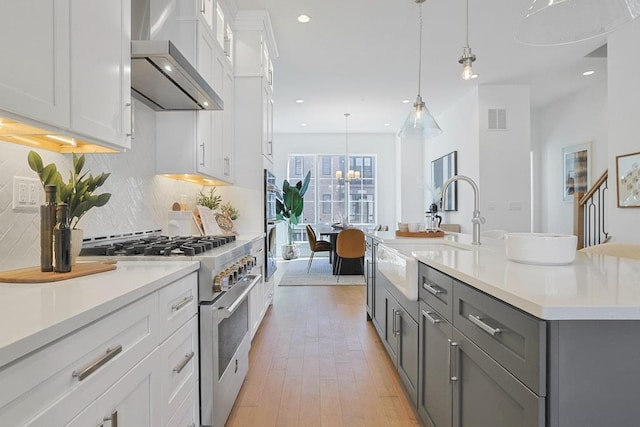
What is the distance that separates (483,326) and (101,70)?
166 cm

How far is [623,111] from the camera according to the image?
12.3ft

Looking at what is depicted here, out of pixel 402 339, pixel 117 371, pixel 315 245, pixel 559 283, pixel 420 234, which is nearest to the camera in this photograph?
pixel 117 371

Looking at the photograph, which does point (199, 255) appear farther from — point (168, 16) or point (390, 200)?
point (390, 200)

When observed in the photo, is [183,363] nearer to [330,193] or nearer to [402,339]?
[402,339]

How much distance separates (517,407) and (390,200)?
8.60 m

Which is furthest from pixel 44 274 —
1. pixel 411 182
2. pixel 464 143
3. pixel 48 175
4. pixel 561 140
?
pixel 411 182

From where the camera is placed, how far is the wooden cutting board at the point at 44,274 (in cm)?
117

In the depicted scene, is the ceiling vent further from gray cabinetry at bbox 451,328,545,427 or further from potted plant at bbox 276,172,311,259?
gray cabinetry at bbox 451,328,545,427

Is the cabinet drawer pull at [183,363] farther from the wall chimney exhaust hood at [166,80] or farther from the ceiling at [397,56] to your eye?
the ceiling at [397,56]

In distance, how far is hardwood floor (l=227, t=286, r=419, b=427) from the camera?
202 cm

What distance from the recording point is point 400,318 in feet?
7.36

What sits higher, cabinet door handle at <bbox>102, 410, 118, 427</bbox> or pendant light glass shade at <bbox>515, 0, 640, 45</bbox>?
pendant light glass shade at <bbox>515, 0, 640, 45</bbox>

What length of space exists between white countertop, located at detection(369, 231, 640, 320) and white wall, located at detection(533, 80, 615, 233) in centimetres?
536

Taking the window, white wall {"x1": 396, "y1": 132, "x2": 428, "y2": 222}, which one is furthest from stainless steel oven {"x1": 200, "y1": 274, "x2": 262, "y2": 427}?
the window
